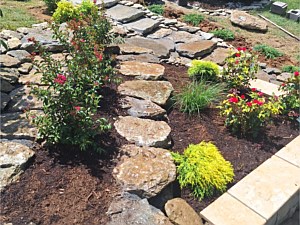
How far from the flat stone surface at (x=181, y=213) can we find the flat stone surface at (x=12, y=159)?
A: 3.84 feet

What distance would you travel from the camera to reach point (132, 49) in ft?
16.0

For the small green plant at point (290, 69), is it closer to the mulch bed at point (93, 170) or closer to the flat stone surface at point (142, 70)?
the mulch bed at point (93, 170)

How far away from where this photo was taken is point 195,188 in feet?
9.50

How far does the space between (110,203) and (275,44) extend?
17.5 ft

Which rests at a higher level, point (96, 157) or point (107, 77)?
point (107, 77)

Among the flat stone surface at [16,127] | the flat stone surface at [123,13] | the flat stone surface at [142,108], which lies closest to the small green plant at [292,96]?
the flat stone surface at [142,108]

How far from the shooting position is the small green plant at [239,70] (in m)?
4.07

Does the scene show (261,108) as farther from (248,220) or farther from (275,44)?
(275,44)

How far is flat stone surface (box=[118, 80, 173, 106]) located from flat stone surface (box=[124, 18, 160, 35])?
215 centimetres

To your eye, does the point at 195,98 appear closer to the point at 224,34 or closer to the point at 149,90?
the point at 149,90

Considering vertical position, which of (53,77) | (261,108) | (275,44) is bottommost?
(275,44)

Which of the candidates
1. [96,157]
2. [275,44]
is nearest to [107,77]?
[96,157]

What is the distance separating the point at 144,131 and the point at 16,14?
3876 millimetres

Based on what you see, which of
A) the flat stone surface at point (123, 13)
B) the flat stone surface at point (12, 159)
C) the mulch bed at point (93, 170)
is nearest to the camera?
the mulch bed at point (93, 170)
